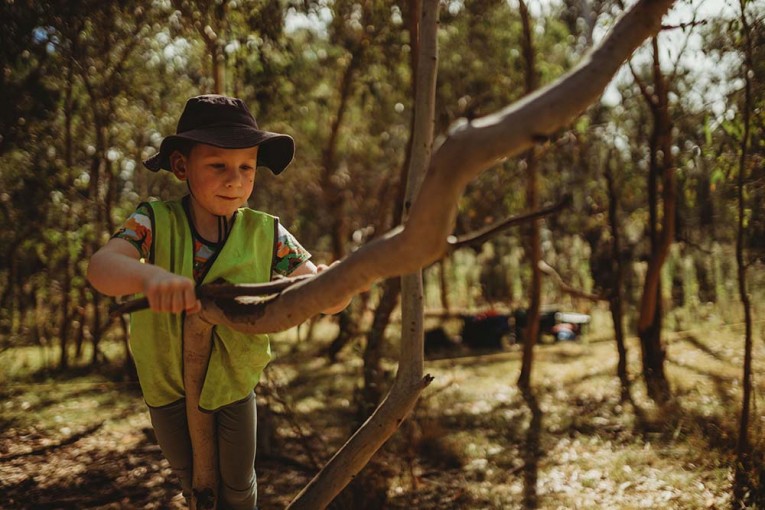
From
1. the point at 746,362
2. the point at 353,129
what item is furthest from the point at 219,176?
the point at 353,129

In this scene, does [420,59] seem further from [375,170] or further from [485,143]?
[375,170]

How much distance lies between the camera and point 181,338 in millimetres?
1905

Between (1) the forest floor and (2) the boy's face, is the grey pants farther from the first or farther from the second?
(1) the forest floor

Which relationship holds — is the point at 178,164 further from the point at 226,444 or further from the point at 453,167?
the point at 453,167

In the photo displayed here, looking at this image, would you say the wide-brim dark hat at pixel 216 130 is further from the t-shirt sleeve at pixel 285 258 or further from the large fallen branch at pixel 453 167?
the large fallen branch at pixel 453 167

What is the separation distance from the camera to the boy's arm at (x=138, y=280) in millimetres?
1379

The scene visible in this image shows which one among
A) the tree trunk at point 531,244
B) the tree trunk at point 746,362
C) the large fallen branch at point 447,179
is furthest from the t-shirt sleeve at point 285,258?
the tree trunk at point 531,244

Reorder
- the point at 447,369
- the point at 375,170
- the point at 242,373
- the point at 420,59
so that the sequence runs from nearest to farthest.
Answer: the point at 242,373, the point at 420,59, the point at 447,369, the point at 375,170

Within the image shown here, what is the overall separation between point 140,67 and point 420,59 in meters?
6.42

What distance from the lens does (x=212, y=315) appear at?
58.9 inches

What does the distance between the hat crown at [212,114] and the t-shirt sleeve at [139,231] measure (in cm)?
30

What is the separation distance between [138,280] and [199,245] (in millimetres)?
496

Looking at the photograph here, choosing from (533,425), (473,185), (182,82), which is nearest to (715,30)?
(533,425)

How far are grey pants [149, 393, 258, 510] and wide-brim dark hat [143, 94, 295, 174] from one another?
2.53ft
